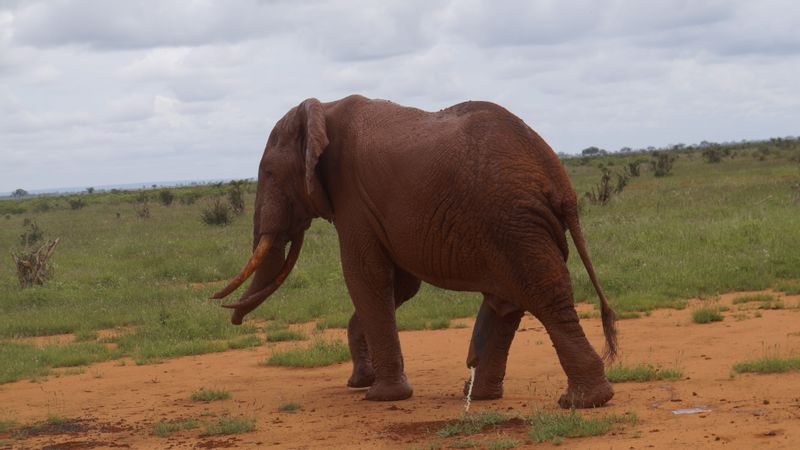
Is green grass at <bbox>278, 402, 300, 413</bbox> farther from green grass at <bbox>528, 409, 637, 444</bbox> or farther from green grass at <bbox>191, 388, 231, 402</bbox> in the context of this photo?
green grass at <bbox>528, 409, 637, 444</bbox>

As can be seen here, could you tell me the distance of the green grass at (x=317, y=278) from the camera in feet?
41.7

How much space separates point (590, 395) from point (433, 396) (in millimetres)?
1719

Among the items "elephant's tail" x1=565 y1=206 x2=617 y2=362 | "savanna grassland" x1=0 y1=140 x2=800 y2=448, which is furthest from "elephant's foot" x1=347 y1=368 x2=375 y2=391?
"elephant's tail" x1=565 y1=206 x2=617 y2=362

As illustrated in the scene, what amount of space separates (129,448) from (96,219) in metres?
31.4

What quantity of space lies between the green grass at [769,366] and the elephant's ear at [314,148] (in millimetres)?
3486

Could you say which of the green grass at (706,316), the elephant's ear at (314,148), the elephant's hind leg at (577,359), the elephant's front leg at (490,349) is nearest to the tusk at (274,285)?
the elephant's ear at (314,148)

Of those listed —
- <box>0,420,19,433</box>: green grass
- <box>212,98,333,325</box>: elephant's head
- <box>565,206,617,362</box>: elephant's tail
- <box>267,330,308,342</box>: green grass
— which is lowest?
<box>0,420,19,433</box>: green grass

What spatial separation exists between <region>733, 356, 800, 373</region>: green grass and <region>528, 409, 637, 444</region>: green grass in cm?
184

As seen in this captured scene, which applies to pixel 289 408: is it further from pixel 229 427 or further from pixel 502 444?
pixel 502 444

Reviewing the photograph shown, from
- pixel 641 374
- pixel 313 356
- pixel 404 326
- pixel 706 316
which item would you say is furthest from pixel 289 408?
pixel 706 316

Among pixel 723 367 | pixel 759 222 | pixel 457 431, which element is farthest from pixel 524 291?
pixel 759 222

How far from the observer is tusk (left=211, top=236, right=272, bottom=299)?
8516 millimetres

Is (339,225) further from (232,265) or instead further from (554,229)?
(232,265)

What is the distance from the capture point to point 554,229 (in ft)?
23.5
